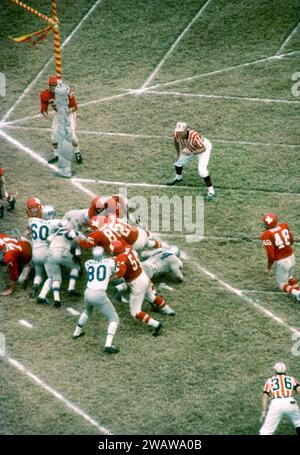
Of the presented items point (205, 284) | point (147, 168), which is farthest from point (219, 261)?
point (147, 168)

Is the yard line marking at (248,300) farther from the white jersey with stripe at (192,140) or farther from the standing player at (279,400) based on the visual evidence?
the white jersey with stripe at (192,140)

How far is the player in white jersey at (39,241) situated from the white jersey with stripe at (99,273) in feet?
5.23

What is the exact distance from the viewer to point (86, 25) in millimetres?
22938

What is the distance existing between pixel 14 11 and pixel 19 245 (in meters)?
9.63

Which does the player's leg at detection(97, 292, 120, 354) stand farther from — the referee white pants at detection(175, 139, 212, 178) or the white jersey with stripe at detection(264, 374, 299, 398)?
the referee white pants at detection(175, 139, 212, 178)

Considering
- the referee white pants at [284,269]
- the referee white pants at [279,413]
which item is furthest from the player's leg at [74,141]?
the referee white pants at [279,413]

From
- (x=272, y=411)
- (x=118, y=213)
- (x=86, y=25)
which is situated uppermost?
(x=86, y=25)

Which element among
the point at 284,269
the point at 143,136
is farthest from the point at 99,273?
the point at 143,136

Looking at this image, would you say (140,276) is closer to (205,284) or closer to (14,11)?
(205,284)

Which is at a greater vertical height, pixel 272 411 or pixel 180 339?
pixel 180 339

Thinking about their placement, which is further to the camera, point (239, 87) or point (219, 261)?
point (239, 87)

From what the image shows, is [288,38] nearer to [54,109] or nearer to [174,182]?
[174,182]

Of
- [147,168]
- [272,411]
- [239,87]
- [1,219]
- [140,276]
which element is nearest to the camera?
[272,411]

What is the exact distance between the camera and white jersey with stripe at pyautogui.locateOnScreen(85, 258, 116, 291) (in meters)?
14.1
